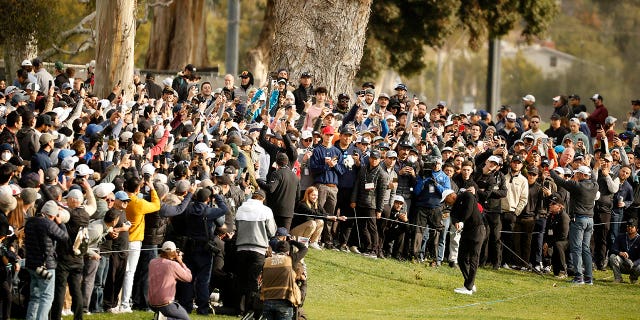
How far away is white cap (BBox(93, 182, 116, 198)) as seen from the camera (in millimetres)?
17172

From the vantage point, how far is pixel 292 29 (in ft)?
101

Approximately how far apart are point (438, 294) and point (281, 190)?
3.73m

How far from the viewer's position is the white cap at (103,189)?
1717 cm

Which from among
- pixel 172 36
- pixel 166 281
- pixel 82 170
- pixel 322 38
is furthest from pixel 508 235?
pixel 172 36

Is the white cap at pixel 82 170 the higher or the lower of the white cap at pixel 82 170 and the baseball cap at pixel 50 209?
the higher

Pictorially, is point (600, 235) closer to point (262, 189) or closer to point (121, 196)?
point (262, 189)

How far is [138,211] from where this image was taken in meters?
17.6

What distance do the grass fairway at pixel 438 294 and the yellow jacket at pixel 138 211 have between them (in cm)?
299

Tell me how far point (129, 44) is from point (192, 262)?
8437mm

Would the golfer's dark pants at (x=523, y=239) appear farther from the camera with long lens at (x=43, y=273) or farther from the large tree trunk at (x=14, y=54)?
the large tree trunk at (x=14, y=54)

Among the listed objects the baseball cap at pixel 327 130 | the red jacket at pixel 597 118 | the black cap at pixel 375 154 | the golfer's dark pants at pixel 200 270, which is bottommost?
the golfer's dark pants at pixel 200 270

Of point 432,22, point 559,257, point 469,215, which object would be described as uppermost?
point 432,22

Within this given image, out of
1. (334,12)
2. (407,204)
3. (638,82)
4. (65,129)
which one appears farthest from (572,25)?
(65,129)

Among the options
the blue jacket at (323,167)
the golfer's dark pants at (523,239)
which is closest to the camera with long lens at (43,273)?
the blue jacket at (323,167)
